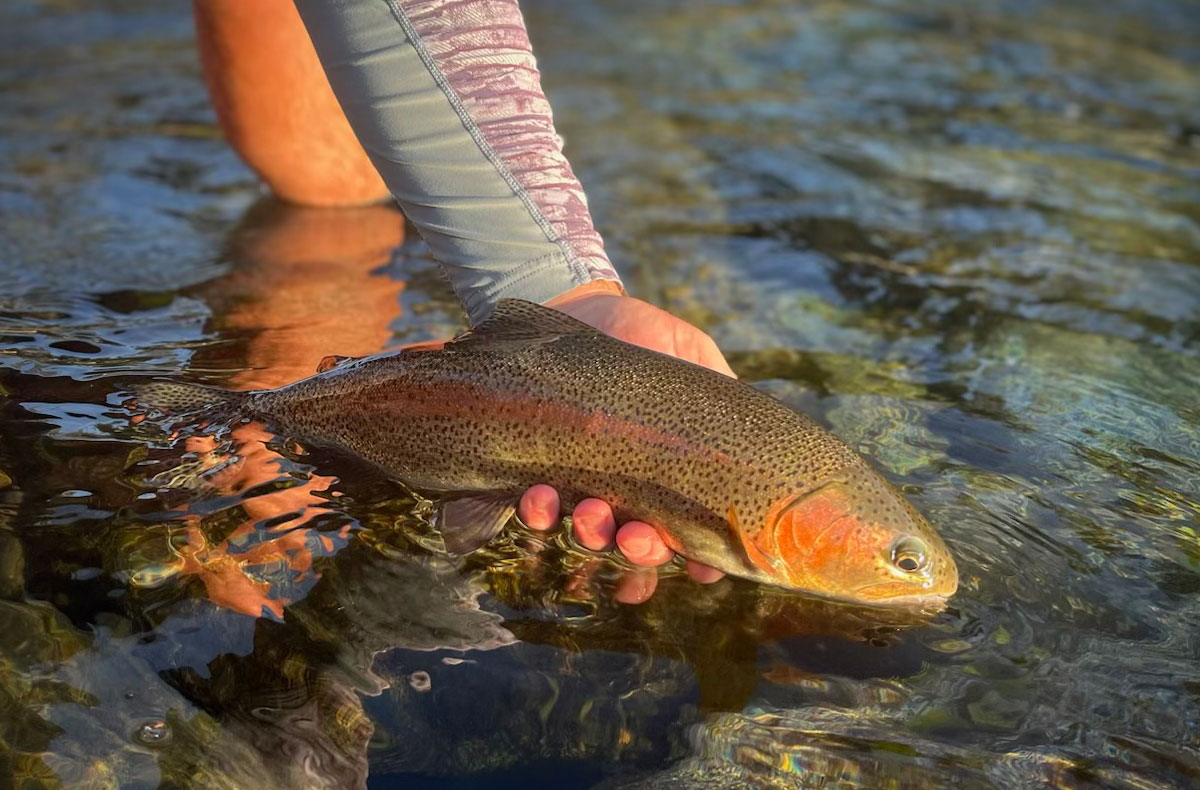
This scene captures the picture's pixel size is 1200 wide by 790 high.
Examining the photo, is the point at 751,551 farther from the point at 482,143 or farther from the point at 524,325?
the point at 482,143

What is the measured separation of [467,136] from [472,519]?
0.97 metres

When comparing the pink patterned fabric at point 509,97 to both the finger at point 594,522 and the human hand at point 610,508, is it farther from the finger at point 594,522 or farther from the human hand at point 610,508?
the finger at point 594,522

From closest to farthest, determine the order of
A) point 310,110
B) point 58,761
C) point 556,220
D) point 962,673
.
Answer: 1. point 58,761
2. point 962,673
3. point 556,220
4. point 310,110

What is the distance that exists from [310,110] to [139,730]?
141 inches

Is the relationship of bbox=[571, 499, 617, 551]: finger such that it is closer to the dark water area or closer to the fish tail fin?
the dark water area

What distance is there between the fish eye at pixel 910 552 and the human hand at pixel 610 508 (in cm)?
43

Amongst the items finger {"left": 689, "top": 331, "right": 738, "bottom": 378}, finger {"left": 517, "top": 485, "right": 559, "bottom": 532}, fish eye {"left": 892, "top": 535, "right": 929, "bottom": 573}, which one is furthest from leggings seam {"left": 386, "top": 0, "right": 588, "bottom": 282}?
fish eye {"left": 892, "top": 535, "right": 929, "bottom": 573}

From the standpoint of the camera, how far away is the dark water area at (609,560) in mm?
2424

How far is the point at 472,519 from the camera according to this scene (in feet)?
9.50

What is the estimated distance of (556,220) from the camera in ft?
10.5

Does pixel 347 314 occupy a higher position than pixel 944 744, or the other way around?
pixel 347 314

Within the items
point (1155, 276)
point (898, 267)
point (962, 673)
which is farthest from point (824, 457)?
point (1155, 276)

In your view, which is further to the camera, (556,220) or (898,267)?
(898,267)

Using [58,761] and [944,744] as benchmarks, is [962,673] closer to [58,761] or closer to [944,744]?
[944,744]
